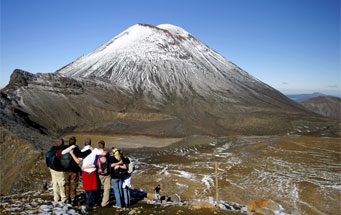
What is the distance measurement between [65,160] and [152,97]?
66.2m

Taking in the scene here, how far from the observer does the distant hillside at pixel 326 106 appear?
12888 centimetres

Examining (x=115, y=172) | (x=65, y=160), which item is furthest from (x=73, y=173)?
(x=115, y=172)

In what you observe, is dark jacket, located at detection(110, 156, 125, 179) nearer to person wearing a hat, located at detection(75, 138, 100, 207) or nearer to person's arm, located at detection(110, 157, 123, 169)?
person's arm, located at detection(110, 157, 123, 169)

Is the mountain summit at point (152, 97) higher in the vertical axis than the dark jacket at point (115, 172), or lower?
higher

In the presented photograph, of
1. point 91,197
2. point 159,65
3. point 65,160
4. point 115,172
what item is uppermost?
point 159,65

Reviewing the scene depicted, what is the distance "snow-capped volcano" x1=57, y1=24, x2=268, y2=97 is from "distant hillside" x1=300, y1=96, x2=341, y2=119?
146 feet

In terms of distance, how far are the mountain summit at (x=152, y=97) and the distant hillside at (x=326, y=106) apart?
45.0 meters

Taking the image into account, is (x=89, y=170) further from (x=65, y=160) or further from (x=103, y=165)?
(x=65, y=160)

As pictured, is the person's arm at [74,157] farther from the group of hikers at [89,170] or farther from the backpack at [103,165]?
the backpack at [103,165]

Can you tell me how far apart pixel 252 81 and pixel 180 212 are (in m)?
94.9

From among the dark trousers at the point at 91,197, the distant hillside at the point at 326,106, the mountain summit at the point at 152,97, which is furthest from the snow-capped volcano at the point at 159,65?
the dark trousers at the point at 91,197

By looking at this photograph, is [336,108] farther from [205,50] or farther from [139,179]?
[139,179]

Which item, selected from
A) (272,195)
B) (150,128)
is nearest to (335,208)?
(272,195)

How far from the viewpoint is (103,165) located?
8484mm
